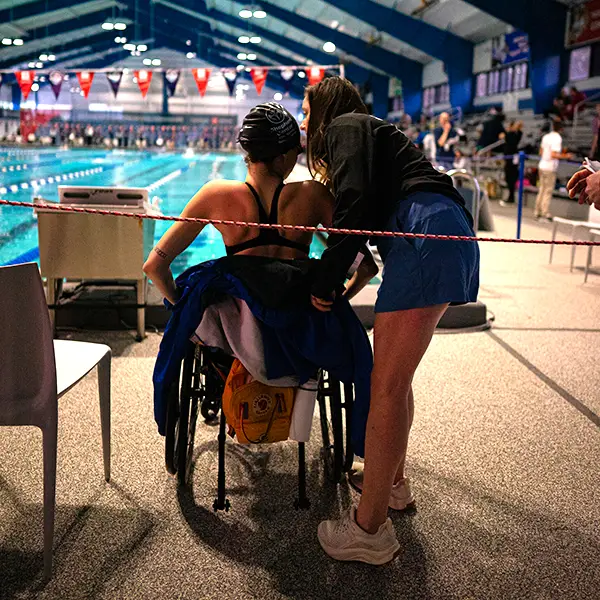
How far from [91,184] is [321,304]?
1451 centimetres

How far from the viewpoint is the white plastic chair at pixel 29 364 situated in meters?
1.59

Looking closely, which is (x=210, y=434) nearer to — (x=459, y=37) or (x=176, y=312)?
(x=176, y=312)

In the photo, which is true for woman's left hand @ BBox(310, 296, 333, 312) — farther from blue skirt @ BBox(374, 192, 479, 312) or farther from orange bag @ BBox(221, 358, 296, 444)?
orange bag @ BBox(221, 358, 296, 444)

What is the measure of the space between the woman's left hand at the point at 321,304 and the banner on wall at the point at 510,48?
15.9 meters

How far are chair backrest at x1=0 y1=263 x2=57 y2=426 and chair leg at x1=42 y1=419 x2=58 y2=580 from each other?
5 centimetres

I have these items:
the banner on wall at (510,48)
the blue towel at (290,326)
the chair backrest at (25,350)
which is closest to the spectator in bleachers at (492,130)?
the banner on wall at (510,48)

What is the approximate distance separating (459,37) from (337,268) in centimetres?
1975

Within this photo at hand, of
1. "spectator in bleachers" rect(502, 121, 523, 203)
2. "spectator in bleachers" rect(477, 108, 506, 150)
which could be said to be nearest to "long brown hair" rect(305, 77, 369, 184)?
"spectator in bleachers" rect(502, 121, 523, 203)

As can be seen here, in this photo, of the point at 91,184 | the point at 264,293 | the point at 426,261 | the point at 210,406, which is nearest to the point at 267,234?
the point at 264,293

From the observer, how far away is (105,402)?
2148 millimetres

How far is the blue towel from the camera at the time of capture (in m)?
1.78

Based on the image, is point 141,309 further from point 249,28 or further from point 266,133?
point 249,28

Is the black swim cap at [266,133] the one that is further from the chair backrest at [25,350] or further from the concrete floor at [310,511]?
the concrete floor at [310,511]

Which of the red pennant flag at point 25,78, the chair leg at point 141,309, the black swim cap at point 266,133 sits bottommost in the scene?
the chair leg at point 141,309
